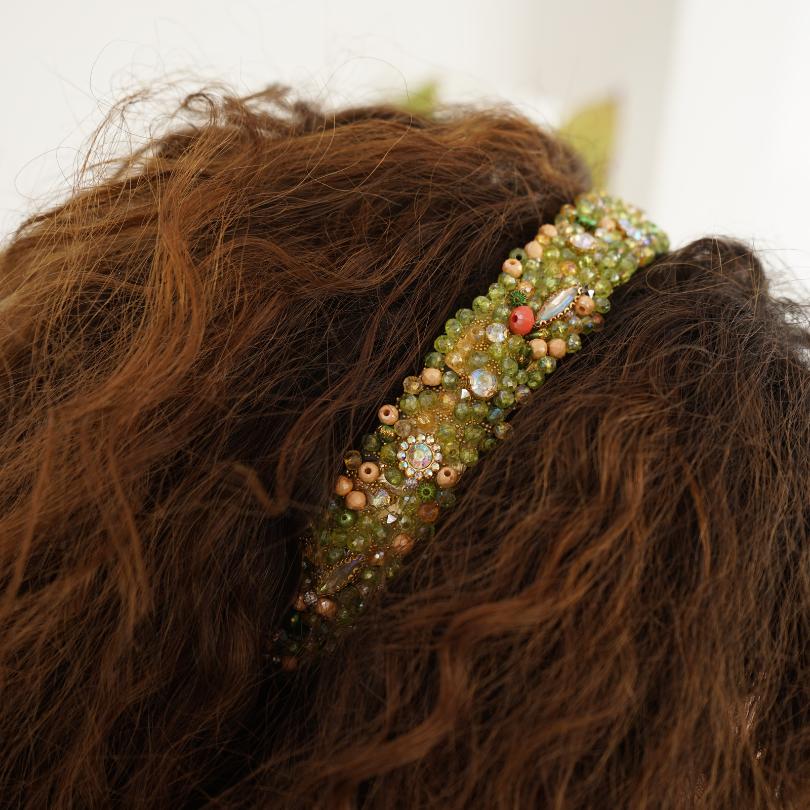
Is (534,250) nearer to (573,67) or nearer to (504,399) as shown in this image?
(504,399)

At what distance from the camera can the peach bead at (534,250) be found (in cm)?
52

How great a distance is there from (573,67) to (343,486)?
143 cm

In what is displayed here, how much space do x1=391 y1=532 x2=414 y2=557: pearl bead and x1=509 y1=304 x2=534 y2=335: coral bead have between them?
0.15m

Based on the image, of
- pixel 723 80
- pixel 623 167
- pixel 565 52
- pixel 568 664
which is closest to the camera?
pixel 568 664

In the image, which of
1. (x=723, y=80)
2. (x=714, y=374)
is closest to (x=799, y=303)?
(x=714, y=374)

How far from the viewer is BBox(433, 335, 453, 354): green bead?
Result: 0.48 m

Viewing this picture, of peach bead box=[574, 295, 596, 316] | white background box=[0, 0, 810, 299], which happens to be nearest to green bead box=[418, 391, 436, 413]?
peach bead box=[574, 295, 596, 316]

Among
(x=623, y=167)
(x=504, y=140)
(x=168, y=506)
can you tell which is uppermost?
(x=504, y=140)

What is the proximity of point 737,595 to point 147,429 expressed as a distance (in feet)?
1.14

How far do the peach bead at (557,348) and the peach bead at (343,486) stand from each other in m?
0.16

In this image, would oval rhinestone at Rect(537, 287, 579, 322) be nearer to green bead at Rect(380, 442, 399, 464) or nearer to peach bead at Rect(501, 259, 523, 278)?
peach bead at Rect(501, 259, 523, 278)

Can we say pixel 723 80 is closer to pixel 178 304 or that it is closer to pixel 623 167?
pixel 623 167

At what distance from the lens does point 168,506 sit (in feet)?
1.45

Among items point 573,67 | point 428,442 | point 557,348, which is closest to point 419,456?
point 428,442
